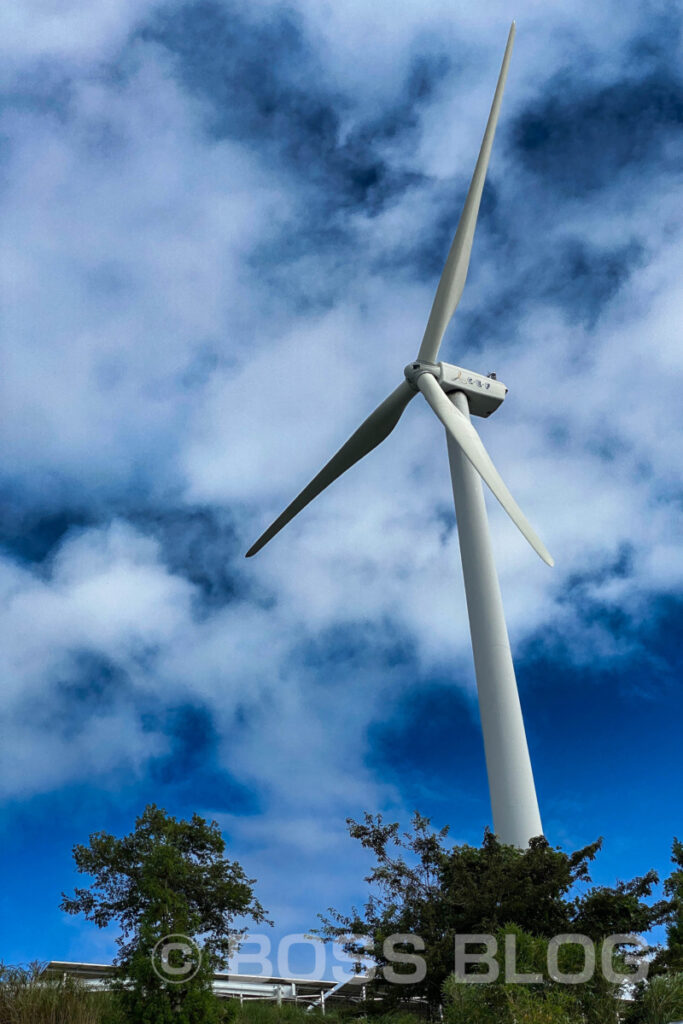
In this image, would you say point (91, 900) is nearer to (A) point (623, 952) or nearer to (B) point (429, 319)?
(A) point (623, 952)

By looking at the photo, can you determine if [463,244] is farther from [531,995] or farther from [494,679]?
[531,995]

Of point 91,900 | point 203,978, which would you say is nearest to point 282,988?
point 91,900

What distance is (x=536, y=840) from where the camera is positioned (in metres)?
28.3

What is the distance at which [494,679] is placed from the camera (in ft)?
111

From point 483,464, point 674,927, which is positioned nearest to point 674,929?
point 674,927

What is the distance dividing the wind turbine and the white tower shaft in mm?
36

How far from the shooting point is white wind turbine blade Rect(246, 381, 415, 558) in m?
43.2

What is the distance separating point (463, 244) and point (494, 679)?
19907mm

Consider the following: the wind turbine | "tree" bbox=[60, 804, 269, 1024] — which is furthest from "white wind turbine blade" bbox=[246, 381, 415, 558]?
"tree" bbox=[60, 804, 269, 1024]

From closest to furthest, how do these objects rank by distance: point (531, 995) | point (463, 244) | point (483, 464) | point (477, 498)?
point (531, 995), point (483, 464), point (477, 498), point (463, 244)

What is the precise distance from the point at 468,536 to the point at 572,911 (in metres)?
15.2

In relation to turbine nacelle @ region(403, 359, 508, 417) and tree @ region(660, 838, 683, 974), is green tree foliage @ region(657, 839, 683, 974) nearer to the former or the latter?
tree @ region(660, 838, 683, 974)

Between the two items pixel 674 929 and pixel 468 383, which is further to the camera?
pixel 468 383

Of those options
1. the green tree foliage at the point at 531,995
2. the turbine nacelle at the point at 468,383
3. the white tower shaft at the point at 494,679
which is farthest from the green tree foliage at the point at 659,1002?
the turbine nacelle at the point at 468,383
